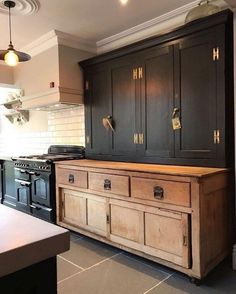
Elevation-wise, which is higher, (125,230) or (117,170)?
(117,170)

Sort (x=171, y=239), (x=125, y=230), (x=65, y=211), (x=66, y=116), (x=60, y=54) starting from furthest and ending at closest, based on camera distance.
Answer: (x=66, y=116)
(x=60, y=54)
(x=65, y=211)
(x=125, y=230)
(x=171, y=239)

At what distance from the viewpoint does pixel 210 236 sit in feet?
6.95

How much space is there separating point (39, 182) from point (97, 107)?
1222 millimetres

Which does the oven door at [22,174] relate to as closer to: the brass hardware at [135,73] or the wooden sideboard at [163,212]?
the wooden sideboard at [163,212]

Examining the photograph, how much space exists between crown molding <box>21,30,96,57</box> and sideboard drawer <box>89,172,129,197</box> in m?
1.83

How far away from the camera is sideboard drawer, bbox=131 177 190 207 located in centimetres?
205

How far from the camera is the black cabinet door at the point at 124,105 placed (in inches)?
118

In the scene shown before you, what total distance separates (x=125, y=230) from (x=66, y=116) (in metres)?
2.17

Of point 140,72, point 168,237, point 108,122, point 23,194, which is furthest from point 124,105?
point 23,194

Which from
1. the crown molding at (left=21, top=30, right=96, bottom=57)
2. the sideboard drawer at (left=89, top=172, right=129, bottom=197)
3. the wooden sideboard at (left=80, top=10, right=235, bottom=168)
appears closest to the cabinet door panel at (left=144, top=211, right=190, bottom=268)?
the sideboard drawer at (left=89, top=172, right=129, bottom=197)

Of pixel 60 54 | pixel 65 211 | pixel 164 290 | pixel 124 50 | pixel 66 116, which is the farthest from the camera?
pixel 66 116

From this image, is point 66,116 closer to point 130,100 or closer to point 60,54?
point 60,54

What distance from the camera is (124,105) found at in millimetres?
3115

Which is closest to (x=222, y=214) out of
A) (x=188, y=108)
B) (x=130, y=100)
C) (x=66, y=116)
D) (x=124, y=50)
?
(x=188, y=108)
